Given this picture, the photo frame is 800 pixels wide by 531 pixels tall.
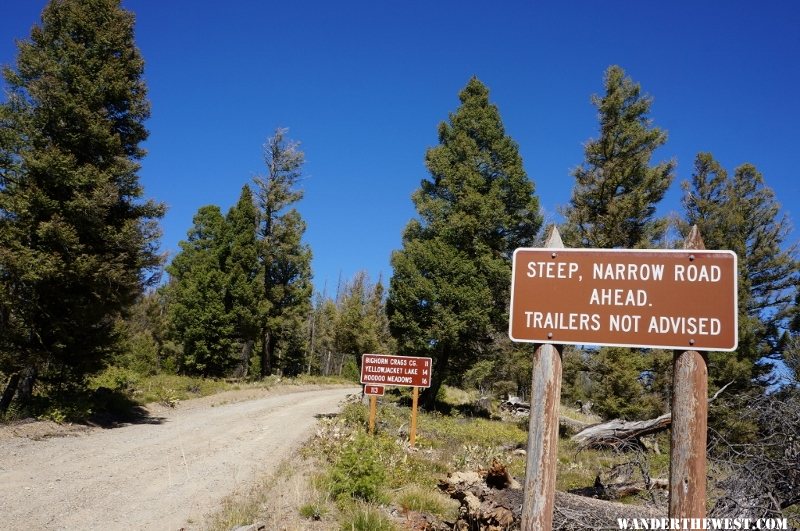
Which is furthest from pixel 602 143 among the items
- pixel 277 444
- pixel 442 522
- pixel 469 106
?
pixel 442 522

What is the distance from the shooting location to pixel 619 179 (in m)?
23.9

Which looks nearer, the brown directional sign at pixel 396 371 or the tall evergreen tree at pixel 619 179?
the brown directional sign at pixel 396 371

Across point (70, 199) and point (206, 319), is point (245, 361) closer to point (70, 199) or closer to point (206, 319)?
point (206, 319)

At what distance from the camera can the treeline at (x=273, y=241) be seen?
12656 millimetres

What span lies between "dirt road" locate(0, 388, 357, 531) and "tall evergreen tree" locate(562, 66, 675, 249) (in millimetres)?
16303

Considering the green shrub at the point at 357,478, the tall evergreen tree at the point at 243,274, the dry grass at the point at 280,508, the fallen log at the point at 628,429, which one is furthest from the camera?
the tall evergreen tree at the point at 243,274

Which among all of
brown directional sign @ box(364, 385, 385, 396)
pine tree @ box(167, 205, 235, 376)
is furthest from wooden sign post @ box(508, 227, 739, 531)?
pine tree @ box(167, 205, 235, 376)

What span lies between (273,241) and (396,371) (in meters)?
25.4

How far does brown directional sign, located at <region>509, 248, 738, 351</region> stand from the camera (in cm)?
333

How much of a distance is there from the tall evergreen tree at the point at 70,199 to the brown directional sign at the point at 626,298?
478 inches

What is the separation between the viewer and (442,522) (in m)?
6.61

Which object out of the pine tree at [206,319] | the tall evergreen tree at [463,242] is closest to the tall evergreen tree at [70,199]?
the tall evergreen tree at [463,242]

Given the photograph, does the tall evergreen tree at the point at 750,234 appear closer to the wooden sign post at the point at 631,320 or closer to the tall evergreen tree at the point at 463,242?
the tall evergreen tree at the point at 463,242

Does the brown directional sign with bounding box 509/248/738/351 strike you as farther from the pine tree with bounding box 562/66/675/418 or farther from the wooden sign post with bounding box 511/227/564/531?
the pine tree with bounding box 562/66/675/418
